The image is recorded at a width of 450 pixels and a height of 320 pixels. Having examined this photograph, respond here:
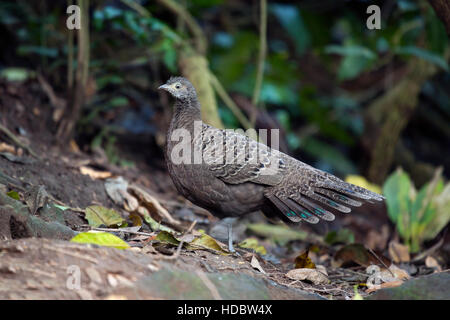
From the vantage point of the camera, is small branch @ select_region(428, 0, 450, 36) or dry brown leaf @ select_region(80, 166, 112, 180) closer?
small branch @ select_region(428, 0, 450, 36)

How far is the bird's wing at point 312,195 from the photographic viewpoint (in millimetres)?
4556

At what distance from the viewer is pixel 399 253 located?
5.78m

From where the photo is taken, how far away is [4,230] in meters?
3.33

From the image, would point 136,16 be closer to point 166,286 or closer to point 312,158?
point 166,286

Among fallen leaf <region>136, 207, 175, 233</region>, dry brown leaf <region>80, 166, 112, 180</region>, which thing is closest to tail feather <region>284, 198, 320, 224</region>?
fallen leaf <region>136, 207, 175, 233</region>

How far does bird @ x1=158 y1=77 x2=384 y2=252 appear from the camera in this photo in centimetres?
452

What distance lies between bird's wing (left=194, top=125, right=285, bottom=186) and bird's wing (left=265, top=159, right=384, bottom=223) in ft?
0.36

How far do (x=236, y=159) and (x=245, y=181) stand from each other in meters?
0.20

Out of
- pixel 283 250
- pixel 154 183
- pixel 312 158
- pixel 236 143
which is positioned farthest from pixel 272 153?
pixel 312 158

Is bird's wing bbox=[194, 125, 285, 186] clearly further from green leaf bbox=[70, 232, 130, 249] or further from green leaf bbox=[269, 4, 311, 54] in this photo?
green leaf bbox=[269, 4, 311, 54]

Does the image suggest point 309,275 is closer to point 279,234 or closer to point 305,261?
point 305,261

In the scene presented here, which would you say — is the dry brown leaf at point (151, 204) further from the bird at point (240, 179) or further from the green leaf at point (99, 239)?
the green leaf at point (99, 239)

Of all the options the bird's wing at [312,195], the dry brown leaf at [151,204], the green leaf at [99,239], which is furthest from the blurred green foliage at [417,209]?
the green leaf at [99,239]

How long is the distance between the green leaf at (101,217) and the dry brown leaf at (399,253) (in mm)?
2966
